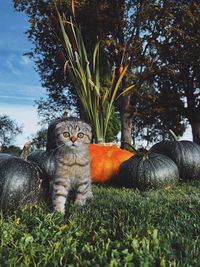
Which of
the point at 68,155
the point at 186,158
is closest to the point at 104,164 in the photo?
the point at 186,158

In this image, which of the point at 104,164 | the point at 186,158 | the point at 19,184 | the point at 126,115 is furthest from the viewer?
the point at 126,115

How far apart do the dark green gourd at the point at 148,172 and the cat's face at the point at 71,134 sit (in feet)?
8.81

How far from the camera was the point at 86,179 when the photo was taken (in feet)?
13.2

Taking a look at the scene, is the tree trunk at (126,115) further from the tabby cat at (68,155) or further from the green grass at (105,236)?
the tabby cat at (68,155)

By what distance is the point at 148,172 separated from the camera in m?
6.36

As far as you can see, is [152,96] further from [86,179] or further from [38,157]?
[86,179]

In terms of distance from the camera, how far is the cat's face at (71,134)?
3.77 meters

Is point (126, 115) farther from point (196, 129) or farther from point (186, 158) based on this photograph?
point (186, 158)

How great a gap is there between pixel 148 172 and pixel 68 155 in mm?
2740

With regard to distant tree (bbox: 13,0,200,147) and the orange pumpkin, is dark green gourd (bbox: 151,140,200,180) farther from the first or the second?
distant tree (bbox: 13,0,200,147)

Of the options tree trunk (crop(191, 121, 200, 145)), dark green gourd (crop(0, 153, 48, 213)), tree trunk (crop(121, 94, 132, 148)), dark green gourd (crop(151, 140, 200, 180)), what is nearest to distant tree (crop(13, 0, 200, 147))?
tree trunk (crop(121, 94, 132, 148))

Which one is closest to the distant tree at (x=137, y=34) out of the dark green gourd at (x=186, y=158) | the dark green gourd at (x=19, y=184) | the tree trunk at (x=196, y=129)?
the tree trunk at (x=196, y=129)

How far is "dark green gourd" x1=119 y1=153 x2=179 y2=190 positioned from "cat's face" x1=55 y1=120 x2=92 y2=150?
8.81 feet

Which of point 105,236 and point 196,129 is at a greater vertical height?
point 196,129
